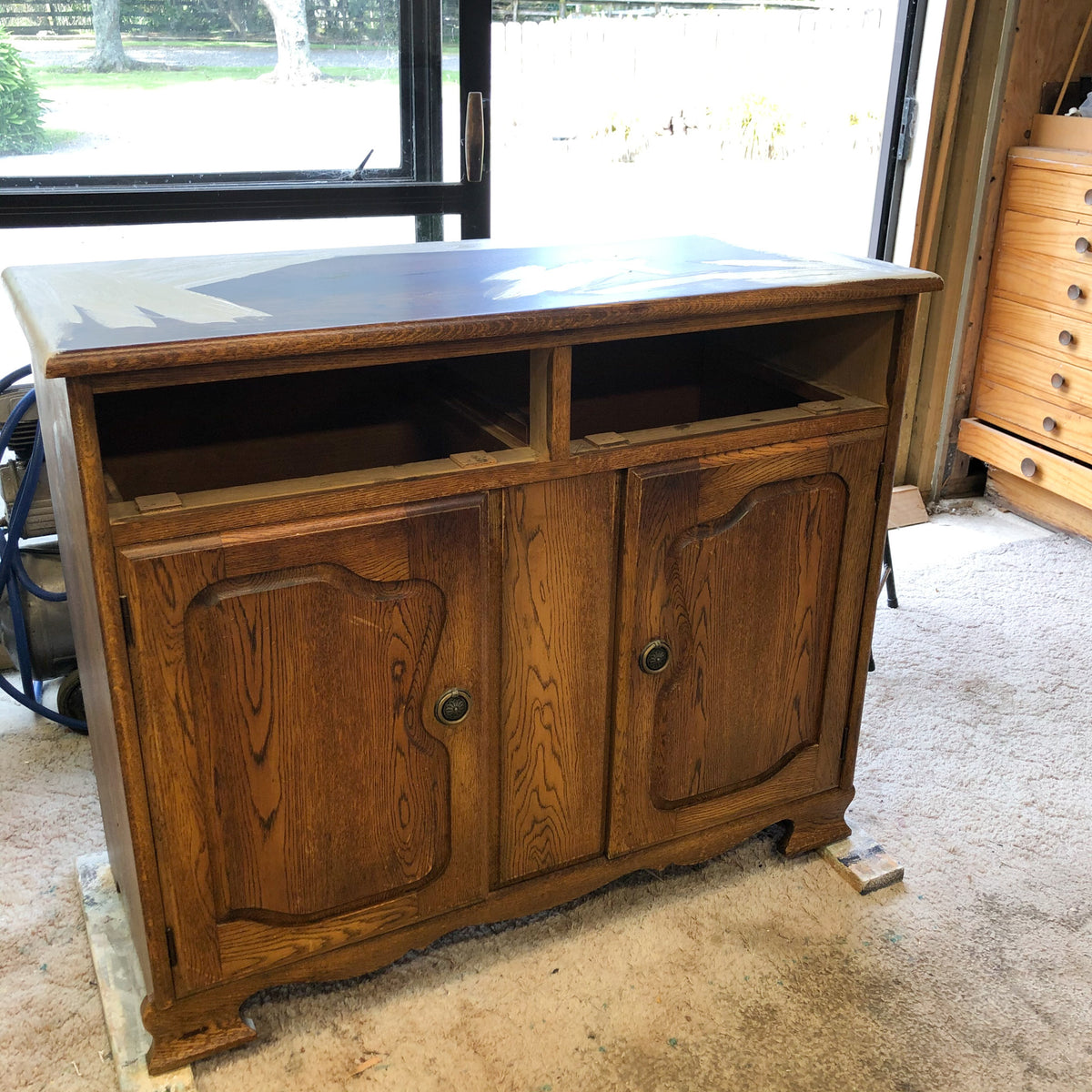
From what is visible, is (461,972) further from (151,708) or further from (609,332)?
(609,332)

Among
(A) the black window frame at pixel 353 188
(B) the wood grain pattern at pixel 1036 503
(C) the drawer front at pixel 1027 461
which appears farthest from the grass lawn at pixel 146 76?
(B) the wood grain pattern at pixel 1036 503

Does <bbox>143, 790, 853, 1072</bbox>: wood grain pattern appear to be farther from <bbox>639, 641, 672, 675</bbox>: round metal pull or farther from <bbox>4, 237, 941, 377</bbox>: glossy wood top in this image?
<bbox>4, 237, 941, 377</bbox>: glossy wood top

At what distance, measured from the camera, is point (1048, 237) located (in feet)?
9.37

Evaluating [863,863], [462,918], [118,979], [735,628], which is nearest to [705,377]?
[735,628]

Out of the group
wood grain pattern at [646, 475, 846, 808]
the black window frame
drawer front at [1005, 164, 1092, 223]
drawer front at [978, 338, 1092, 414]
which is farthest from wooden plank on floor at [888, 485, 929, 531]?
wood grain pattern at [646, 475, 846, 808]

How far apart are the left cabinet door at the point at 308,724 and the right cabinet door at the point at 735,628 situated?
24 cm

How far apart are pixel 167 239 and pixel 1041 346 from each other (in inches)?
86.7

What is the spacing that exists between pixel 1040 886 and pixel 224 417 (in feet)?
4.95

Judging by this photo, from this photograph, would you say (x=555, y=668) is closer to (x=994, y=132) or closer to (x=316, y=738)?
(x=316, y=738)

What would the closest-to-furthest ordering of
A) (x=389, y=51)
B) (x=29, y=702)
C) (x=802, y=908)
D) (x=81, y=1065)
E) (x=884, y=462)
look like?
(x=81, y=1065), (x=884, y=462), (x=802, y=908), (x=29, y=702), (x=389, y=51)

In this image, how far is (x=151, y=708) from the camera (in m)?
1.25

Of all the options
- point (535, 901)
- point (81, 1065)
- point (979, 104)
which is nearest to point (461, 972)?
point (535, 901)

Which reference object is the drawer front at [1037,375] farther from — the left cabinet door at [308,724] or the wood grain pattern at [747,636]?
the left cabinet door at [308,724]

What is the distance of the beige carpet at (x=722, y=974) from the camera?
4.88 feet
